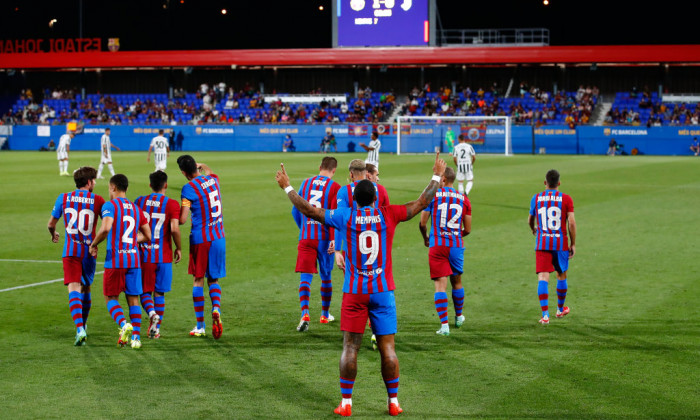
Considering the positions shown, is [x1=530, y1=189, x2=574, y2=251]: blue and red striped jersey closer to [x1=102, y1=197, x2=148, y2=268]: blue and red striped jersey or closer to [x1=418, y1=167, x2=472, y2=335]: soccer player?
[x1=418, y1=167, x2=472, y2=335]: soccer player

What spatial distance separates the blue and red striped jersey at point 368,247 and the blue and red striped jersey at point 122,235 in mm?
3012

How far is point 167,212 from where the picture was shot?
9.52 m

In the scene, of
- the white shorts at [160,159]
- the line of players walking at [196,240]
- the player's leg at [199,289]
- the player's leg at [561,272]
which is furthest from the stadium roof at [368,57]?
the player's leg at [199,289]

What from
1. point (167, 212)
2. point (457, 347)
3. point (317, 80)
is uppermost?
point (317, 80)

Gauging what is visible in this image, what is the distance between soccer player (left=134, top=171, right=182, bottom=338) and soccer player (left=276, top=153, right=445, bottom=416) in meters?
3.03

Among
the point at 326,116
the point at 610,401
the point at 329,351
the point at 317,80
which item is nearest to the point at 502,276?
the point at 329,351

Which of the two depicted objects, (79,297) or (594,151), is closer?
(79,297)

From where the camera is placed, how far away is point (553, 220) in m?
10.2

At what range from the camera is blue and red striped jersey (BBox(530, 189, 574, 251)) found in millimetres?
10188

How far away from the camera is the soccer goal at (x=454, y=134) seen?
54844 mm

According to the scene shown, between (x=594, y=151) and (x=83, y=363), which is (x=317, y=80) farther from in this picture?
(x=83, y=363)

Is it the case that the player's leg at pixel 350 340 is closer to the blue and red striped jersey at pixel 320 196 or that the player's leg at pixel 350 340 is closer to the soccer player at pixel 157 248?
the blue and red striped jersey at pixel 320 196

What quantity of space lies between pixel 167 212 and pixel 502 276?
19.0 feet

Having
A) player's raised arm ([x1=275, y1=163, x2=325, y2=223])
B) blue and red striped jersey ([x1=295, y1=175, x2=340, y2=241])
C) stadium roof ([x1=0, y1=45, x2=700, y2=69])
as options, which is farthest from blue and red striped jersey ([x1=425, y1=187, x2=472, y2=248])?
stadium roof ([x1=0, y1=45, x2=700, y2=69])
